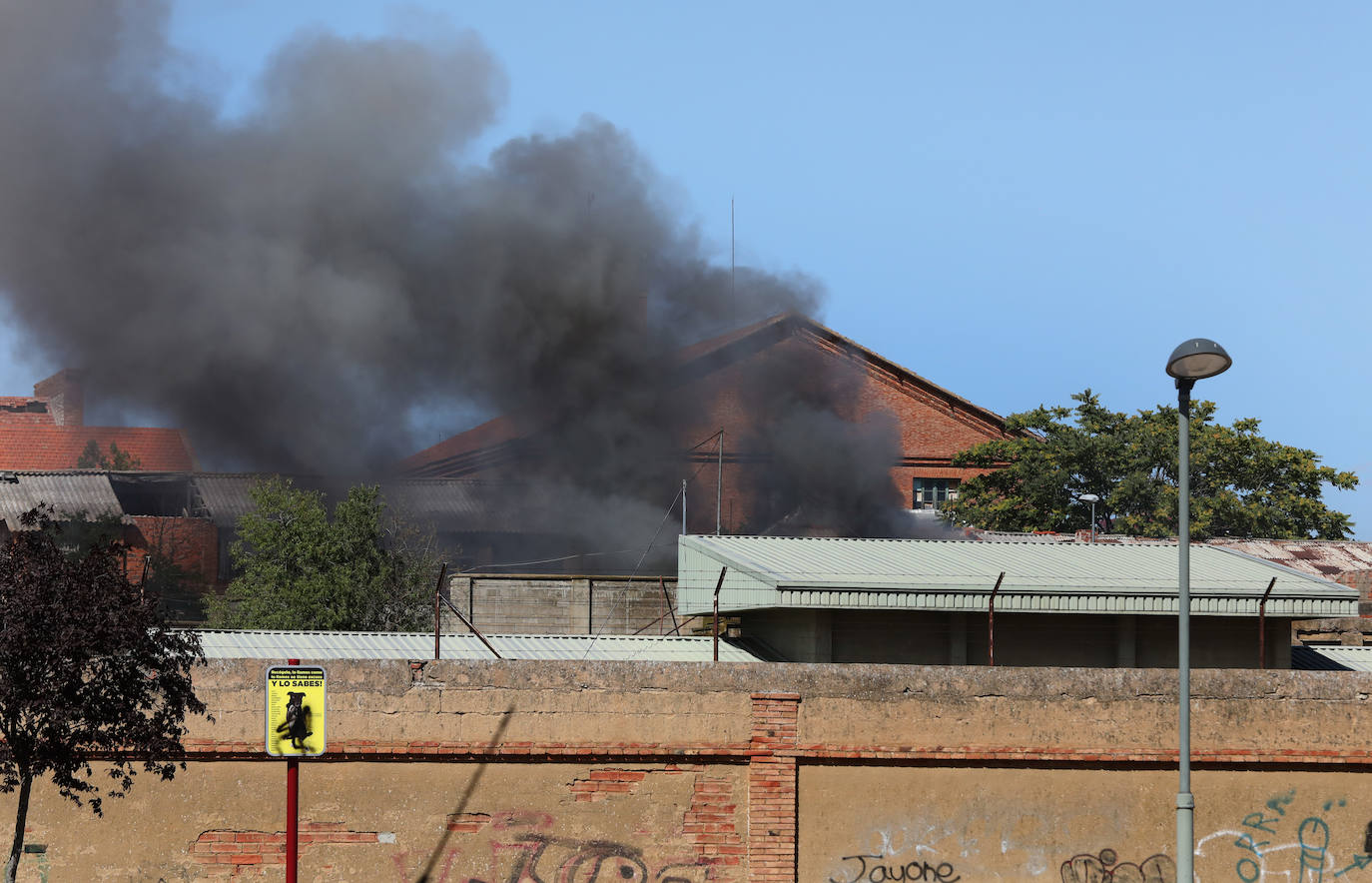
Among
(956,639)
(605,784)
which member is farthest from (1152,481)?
(605,784)

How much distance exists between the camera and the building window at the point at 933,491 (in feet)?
143

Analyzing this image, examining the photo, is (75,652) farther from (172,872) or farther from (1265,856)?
(1265,856)

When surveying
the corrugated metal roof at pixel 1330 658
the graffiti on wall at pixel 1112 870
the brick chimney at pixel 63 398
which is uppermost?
the brick chimney at pixel 63 398

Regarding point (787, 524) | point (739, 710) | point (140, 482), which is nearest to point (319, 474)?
point (140, 482)

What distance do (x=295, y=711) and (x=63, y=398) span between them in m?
42.0

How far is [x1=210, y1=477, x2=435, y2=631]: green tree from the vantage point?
24.0 m

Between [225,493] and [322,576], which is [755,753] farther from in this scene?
[225,493]

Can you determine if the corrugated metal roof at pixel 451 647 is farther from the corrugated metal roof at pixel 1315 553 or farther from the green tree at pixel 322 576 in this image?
the corrugated metal roof at pixel 1315 553

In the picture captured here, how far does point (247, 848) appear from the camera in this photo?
11.5 meters

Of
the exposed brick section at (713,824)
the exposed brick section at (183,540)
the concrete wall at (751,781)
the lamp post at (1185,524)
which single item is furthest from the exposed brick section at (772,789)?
the exposed brick section at (183,540)

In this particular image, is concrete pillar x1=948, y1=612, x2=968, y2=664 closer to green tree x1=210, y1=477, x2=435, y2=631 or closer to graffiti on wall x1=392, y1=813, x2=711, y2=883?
graffiti on wall x1=392, y1=813, x2=711, y2=883

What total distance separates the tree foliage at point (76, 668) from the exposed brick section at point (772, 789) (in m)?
4.49

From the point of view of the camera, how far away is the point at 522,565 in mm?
35031

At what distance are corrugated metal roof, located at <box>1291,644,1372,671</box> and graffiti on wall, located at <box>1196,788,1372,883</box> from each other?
4.03 meters
